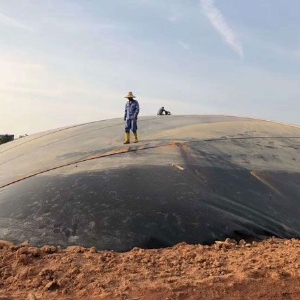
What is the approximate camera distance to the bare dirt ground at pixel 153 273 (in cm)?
428

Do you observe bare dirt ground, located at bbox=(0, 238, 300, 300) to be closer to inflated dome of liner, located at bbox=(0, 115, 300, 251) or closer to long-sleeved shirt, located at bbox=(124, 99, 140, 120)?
inflated dome of liner, located at bbox=(0, 115, 300, 251)

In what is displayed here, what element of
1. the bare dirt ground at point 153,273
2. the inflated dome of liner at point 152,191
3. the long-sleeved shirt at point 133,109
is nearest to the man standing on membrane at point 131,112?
the long-sleeved shirt at point 133,109

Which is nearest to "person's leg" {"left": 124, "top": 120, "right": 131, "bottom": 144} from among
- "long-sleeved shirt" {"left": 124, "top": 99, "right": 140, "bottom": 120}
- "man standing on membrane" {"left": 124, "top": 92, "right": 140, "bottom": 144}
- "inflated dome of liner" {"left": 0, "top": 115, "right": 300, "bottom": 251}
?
"man standing on membrane" {"left": 124, "top": 92, "right": 140, "bottom": 144}

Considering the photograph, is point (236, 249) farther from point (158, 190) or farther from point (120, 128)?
point (120, 128)

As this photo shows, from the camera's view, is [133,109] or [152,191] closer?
[152,191]

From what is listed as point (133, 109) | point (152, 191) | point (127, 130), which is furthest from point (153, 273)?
point (133, 109)

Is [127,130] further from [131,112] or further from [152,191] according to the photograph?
[152,191]

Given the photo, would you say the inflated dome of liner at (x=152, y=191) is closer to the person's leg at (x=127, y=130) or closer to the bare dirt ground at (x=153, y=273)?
the person's leg at (x=127, y=130)

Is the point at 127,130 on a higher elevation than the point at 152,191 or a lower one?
higher

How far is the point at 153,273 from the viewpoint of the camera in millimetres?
4691

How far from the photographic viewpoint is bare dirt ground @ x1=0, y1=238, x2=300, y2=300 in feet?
14.0

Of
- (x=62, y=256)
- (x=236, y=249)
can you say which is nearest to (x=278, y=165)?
(x=236, y=249)

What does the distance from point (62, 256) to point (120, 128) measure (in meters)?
6.63

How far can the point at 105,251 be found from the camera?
5.38 meters
